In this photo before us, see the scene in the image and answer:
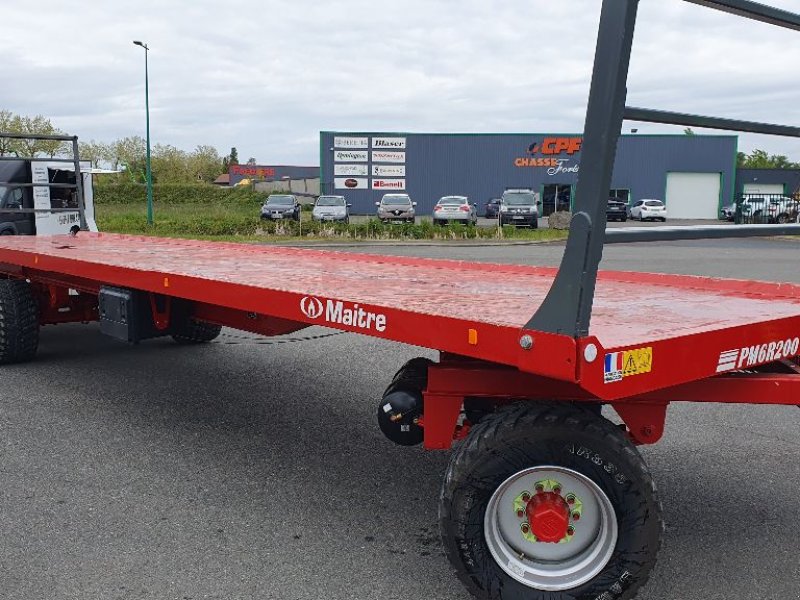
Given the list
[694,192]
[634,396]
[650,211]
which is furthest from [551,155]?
[634,396]

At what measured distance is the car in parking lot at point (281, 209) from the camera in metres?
33.6

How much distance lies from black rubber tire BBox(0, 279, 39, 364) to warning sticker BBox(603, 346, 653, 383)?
18.5 feet

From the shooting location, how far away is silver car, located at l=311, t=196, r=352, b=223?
34500 mm

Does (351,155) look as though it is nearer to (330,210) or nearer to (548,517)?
(330,210)

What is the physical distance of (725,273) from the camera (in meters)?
15.4

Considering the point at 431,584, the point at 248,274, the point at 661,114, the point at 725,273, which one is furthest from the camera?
the point at 725,273

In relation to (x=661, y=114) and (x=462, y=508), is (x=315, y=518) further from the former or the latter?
(x=661, y=114)

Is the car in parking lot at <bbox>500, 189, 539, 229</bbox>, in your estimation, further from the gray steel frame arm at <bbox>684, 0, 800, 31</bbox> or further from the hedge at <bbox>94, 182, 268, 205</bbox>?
the gray steel frame arm at <bbox>684, 0, 800, 31</bbox>

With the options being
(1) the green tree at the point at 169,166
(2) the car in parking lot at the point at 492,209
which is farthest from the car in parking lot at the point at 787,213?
(1) the green tree at the point at 169,166

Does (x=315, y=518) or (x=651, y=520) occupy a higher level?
(x=651, y=520)

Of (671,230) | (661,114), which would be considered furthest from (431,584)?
(661,114)

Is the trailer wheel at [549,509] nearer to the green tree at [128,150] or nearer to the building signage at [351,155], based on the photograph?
the building signage at [351,155]

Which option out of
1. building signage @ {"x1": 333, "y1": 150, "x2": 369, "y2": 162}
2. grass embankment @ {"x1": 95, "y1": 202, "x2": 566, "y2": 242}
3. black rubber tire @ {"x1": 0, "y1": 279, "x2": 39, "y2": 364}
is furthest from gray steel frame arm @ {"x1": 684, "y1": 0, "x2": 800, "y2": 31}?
building signage @ {"x1": 333, "y1": 150, "x2": 369, "y2": 162}

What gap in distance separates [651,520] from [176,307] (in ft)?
→ 11.3
